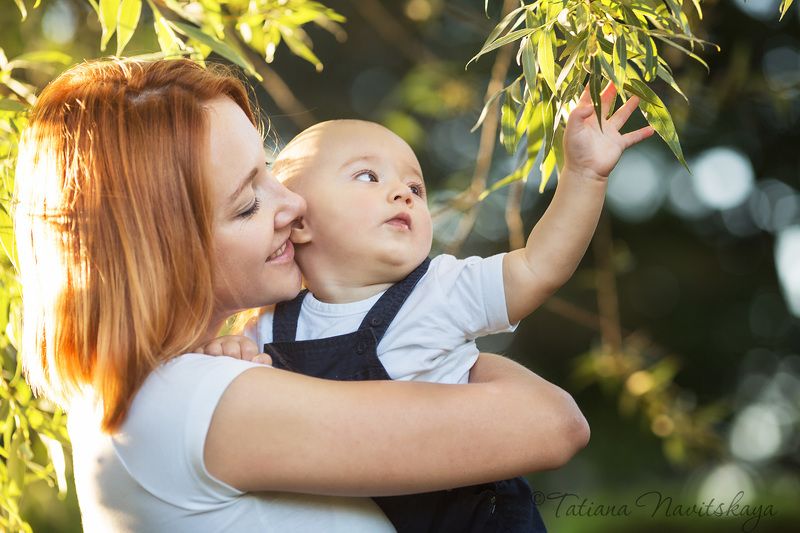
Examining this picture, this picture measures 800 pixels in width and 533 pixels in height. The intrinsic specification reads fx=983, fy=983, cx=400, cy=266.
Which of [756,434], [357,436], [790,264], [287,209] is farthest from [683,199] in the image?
[357,436]

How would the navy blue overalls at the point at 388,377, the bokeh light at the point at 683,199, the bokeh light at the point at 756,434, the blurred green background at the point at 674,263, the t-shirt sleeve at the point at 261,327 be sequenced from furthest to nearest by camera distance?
1. the bokeh light at the point at 683,199
2. the bokeh light at the point at 756,434
3. the blurred green background at the point at 674,263
4. the t-shirt sleeve at the point at 261,327
5. the navy blue overalls at the point at 388,377

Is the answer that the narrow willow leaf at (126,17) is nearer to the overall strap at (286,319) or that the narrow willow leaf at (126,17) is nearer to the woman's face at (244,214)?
the woman's face at (244,214)

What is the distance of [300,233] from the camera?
1.32m

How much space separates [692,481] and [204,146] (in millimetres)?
3231

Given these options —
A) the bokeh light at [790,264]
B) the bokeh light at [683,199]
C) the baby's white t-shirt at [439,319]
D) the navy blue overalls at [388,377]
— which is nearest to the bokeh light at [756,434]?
the bokeh light at [790,264]

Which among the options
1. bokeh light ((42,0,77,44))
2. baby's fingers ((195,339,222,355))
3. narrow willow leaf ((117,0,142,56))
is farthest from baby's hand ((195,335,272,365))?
bokeh light ((42,0,77,44))

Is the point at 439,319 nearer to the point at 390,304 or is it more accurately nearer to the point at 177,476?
the point at 390,304

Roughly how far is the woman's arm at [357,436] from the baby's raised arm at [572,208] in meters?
0.17

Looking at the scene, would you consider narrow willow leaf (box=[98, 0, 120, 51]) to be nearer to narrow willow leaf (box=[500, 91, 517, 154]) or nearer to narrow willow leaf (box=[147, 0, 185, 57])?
narrow willow leaf (box=[147, 0, 185, 57])

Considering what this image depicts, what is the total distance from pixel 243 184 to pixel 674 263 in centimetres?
356

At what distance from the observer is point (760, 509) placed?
346 centimetres

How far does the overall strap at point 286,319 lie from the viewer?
4.36ft

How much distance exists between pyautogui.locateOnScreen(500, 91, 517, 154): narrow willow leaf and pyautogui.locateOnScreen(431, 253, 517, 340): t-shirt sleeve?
0.49 feet

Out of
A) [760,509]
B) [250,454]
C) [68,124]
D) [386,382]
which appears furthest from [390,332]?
[760,509]
